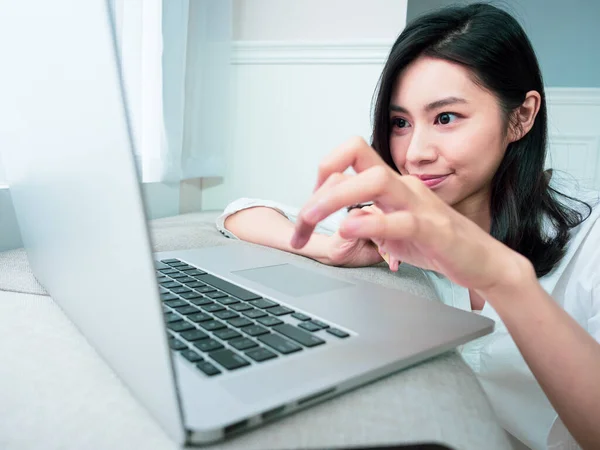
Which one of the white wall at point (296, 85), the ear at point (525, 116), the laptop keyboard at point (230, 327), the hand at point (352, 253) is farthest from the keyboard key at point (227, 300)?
the white wall at point (296, 85)

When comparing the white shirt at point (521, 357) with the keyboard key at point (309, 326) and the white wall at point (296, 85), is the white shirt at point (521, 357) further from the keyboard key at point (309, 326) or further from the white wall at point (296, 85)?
the white wall at point (296, 85)

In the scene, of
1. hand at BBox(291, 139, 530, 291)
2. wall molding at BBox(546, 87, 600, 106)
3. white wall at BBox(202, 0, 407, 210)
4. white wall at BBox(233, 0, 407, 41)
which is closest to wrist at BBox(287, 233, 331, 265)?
hand at BBox(291, 139, 530, 291)

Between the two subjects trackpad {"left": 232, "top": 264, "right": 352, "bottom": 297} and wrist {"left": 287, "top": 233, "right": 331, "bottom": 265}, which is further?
wrist {"left": 287, "top": 233, "right": 331, "bottom": 265}

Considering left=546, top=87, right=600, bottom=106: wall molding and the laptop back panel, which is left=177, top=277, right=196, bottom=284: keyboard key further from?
left=546, top=87, right=600, bottom=106: wall molding

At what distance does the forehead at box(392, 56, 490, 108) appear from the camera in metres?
0.85

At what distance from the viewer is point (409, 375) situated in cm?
37

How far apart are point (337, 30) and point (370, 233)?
138 centimetres

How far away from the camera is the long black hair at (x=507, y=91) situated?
856 mm

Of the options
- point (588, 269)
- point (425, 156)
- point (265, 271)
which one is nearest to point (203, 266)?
point (265, 271)

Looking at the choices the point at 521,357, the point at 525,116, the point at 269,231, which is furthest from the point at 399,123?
the point at 521,357

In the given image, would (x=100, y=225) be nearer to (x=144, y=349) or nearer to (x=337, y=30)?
Answer: (x=144, y=349)

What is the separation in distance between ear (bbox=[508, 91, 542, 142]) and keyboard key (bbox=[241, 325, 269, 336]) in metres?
0.74

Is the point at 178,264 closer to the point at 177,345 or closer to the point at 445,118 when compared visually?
the point at 177,345

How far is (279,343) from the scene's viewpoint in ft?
1.18
